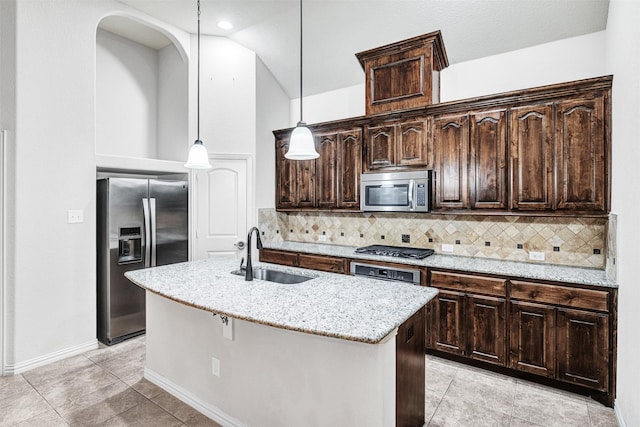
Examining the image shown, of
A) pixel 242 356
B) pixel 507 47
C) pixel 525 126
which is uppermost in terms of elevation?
pixel 507 47

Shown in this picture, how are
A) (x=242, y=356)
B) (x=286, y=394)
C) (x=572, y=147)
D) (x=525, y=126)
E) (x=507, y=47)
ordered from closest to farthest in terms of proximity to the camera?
(x=286, y=394) → (x=242, y=356) → (x=572, y=147) → (x=525, y=126) → (x=507, y=47)

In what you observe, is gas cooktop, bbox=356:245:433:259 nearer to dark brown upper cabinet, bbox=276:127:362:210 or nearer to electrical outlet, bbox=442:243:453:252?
electrical outlet, bbox=442:243:453:252

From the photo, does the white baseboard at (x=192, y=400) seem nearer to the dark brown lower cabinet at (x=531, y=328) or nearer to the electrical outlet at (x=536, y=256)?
the dark brown lower cabinet at (x=531, y=328)

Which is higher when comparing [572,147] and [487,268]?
[572,147]

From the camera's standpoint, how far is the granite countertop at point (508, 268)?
2.52 meters

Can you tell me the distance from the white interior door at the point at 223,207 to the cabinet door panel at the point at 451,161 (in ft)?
7.63

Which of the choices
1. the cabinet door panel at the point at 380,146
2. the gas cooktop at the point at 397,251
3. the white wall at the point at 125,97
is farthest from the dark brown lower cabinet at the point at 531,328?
the white wall at the point at 125,97

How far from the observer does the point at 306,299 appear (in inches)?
72.7

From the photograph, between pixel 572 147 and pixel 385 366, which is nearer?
pixel 385 366

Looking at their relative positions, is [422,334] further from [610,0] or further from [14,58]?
[14,58]

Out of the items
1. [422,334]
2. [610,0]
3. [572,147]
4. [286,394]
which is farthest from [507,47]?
[286,394]

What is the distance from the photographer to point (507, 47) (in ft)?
10.9

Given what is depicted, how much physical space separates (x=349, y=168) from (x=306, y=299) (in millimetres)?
2446

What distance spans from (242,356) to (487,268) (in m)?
2.14
